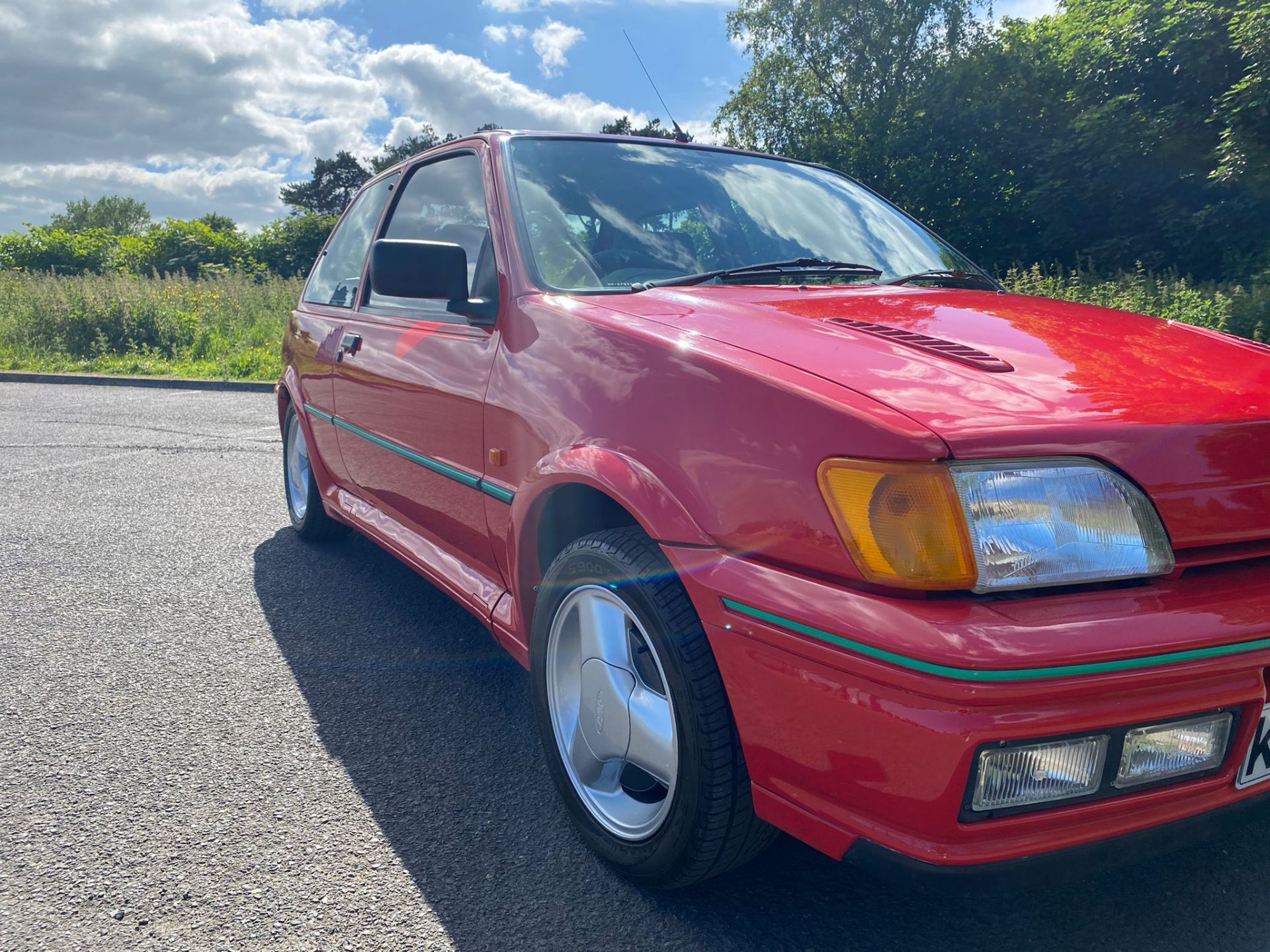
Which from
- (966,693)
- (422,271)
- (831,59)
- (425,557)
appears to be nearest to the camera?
(966,693)

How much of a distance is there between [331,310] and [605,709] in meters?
2.47

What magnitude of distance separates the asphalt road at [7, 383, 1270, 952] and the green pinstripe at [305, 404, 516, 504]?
70 cm

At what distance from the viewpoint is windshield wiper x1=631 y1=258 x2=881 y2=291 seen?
235 centimetres

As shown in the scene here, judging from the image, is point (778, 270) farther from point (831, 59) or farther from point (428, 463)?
point (831, 59)

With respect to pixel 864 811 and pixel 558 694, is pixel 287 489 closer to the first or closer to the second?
pixel 558 694

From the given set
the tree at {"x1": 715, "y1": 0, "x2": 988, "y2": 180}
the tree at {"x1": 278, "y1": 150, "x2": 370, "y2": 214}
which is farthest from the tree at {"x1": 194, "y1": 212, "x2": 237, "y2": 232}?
the tree at {"x1": 715, "y1": 0, "x2": 988, "y2": 180}

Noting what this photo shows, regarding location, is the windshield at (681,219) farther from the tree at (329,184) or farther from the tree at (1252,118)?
the tree at (329,184)

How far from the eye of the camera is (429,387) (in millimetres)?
2678

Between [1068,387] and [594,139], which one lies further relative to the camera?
[594,139]

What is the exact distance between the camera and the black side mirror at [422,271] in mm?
2346

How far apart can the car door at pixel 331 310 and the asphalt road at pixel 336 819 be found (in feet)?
2.16

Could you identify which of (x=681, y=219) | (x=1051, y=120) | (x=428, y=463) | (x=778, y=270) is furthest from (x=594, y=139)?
(x=1051, y=120)

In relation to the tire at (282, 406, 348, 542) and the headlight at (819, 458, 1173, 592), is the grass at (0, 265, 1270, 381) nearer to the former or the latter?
the tire at (282, 406, 348, 542)

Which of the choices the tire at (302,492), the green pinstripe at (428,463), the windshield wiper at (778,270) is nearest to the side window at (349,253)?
the green pinstripe at (428,463)
